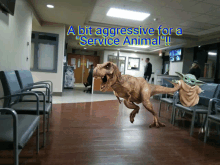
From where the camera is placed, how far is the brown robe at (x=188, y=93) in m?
0.64

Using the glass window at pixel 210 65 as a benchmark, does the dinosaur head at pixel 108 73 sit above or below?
below

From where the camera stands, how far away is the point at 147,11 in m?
4.27

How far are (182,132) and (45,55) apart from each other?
471 cm

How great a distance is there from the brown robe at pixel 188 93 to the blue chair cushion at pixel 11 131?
3.32 feet

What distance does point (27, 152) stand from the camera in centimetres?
182

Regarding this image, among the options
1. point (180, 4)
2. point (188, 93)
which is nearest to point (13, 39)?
point (188, 93)

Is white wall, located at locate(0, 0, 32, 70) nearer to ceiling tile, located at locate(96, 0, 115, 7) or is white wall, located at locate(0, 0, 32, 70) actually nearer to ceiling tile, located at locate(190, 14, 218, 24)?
ceiling tile, located at locate(96, 0, 115, 7)

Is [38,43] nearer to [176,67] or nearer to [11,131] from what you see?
[11,131]

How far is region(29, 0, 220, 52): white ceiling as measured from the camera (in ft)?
12.2

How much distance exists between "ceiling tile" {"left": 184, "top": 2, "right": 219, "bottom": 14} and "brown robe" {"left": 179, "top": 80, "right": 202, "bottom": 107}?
392 cm

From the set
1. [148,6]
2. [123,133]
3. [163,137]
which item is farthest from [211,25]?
[123,133]

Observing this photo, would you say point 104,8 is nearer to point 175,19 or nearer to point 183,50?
point 175,19

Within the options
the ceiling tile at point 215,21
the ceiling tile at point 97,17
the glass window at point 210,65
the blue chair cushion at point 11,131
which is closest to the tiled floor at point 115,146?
the blue chair cushion at point 11,131

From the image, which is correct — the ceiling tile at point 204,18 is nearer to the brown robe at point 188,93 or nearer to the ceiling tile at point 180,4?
the ceiling tile at point 180,4
